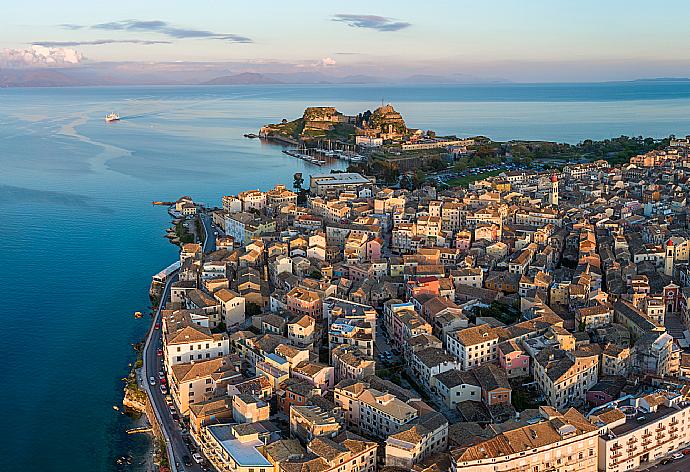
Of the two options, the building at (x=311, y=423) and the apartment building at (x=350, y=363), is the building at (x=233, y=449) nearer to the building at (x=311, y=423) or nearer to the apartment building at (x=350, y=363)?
the building at (x=311, y=423)

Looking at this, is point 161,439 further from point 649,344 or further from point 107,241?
point 107,241

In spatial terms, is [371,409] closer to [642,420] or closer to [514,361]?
[514,361]

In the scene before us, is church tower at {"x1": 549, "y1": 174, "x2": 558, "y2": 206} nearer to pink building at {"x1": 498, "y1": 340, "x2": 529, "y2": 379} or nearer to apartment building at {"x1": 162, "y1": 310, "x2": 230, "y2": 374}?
pink building at {"x1": 498, "y1": 340, "x2": 529, "y2": 379}

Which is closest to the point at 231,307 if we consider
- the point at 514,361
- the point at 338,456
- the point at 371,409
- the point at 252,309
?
the point at 252,309

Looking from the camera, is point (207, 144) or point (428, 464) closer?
point (428, 464)

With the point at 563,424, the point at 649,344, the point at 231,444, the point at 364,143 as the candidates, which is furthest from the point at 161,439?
the point at 364,143

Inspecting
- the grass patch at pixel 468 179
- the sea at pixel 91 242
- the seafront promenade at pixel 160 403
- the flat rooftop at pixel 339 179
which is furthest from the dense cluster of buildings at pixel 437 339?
the grass patch at pixel 468 179
